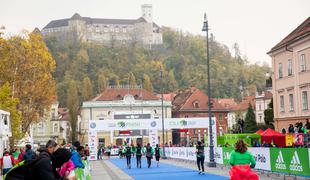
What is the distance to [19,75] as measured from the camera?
1859 inches

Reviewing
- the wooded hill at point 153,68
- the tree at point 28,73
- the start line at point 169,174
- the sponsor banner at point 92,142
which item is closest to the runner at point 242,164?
the start line at point 169,174

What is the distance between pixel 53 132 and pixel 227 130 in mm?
36288

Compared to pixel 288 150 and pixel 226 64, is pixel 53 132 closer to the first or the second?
pixel 226 64

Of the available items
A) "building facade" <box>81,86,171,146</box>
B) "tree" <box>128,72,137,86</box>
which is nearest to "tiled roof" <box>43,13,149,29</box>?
"tree" <box>128,72,137,86</box>

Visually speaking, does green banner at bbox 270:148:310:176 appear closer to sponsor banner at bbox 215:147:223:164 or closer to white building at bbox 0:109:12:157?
sponsor banner at bbox 215:147:223:164

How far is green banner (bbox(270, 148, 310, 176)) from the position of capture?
701 inches

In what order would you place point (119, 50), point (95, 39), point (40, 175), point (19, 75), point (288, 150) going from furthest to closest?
point (95, 39) → point (119, 50) → point (19, 75) → point (288, 150) → point (40, 175)

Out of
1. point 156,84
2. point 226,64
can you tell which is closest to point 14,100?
point 156,84

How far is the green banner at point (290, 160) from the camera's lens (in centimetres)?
1781

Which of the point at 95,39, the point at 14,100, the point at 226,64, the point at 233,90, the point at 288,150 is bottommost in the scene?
the point at 288,150

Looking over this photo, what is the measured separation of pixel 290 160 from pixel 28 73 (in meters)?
33.6

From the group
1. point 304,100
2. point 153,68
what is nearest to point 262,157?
point 304,100

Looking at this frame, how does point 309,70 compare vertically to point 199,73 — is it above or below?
below

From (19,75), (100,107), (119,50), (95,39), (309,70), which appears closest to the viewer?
(309,70)
